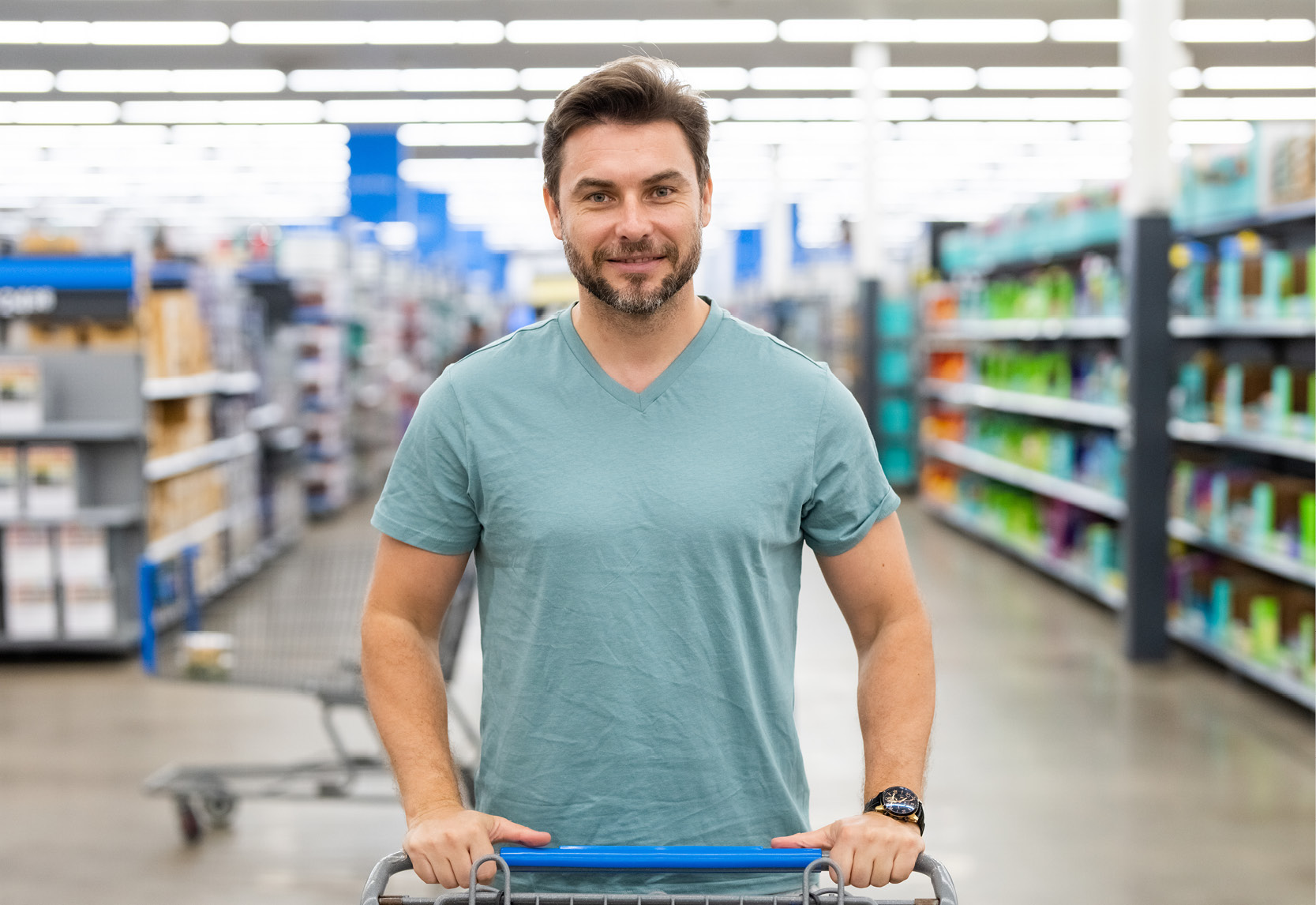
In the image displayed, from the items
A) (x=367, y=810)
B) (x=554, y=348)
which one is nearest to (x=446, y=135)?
(x=367, y=810)

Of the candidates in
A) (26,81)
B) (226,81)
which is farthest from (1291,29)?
(26,81)

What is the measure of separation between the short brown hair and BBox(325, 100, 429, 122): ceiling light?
15.0 metres

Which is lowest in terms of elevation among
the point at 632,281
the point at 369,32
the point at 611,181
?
the point at 632,281

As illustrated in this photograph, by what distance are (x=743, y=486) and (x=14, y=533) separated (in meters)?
6.29

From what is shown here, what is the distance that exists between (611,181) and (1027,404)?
892cm

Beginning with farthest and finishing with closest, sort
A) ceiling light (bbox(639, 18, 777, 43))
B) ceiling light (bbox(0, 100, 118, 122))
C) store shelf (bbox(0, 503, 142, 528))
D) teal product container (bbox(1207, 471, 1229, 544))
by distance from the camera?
ceiling light (bbox(0, 100, 118, 122)), ceiling light (bbox(639, 18, 777, 43)), store shelf (bbox(0, 503, 142, 528)), teal product container (bbox(1207, 471, 1229, 544))

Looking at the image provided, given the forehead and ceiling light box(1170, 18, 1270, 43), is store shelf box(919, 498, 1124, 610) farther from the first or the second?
the forehead

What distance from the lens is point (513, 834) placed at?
1.56 meters

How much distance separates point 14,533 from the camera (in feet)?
22.6

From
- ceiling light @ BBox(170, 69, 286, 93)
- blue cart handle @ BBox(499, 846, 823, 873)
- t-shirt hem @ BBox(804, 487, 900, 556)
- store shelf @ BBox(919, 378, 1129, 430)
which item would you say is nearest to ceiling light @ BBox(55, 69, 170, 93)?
ceiling light @ BBox(170, 69, 286, 93)

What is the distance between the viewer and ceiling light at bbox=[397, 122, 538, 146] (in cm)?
1764

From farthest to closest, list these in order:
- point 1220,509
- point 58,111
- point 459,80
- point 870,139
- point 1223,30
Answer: point 58,111
point 459,80
point 870,139
point 1223,30
point 1220,509

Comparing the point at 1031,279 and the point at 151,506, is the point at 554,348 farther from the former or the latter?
the point at 1031,279

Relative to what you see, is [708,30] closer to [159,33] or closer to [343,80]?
[343,80]
